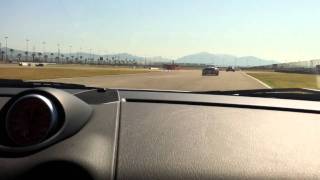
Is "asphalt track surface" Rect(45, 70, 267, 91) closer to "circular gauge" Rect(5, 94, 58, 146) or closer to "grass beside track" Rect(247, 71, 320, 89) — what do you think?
"grass beside track" Rect(247, 71, 320, 89)

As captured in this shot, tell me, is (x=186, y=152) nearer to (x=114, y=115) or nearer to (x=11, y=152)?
(x=114, y=115)

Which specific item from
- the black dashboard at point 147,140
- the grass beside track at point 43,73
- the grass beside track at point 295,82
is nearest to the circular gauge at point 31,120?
the black dashboard at point 147,140

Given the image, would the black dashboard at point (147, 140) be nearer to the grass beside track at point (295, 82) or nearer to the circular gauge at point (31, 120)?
the circular gauge at point (31, 120)

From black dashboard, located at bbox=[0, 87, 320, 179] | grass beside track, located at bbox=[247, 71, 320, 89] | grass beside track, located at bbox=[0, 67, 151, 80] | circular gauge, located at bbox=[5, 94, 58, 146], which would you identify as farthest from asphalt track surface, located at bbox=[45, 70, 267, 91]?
circular gauge, located at bbox=[5, 94, 58, 146]

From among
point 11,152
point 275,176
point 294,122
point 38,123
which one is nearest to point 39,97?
point 38,123

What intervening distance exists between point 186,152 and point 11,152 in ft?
2.58

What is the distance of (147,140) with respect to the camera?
8.92ft

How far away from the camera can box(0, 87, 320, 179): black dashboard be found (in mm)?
2523

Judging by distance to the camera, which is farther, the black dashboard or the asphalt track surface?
the asphalt track surface

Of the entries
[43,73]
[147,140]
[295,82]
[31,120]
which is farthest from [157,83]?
[31,120]

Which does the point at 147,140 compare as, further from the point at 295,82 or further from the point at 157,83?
the point at 295,82

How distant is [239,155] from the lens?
2701 mm

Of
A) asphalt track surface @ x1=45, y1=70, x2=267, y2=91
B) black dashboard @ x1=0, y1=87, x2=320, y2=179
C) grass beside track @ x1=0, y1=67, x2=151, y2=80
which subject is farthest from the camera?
grass beside track @ x1=0, y1=67, x2=151, y2=80

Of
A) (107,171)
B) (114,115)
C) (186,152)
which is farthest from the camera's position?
(114,115)
